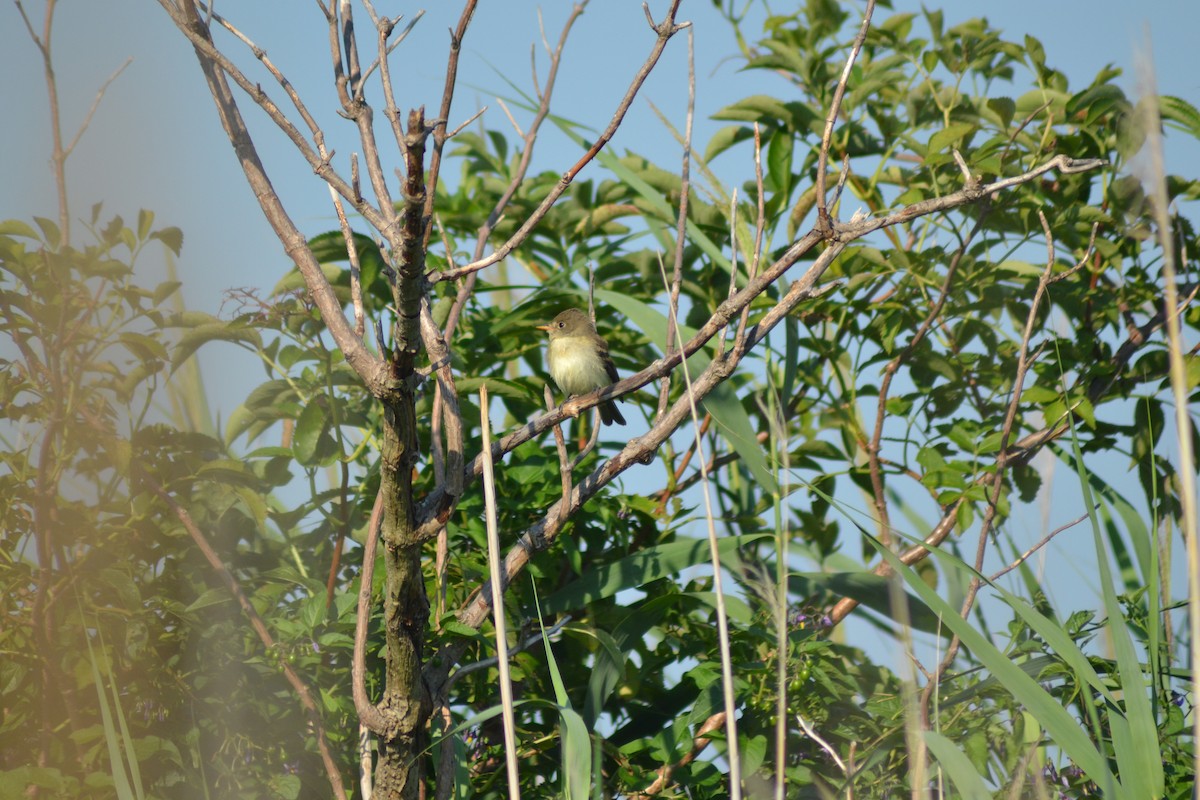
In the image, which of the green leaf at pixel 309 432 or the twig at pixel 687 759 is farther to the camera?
the green leaf at pixel 309 432

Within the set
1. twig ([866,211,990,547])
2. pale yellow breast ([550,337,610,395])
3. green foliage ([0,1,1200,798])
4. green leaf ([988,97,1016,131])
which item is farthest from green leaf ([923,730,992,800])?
pale yellow breast ([550,337,610,395])

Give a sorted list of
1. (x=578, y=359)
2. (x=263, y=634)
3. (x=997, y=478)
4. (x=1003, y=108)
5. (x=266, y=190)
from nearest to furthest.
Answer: (x=266, y=190) → (x=263, y=634) → (x=997, y=478) → (x=1003, y=108) → (x=578, y=359)

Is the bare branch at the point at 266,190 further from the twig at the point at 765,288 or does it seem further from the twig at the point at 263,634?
the twig at the point at 263,634

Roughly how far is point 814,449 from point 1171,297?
59.1 inches

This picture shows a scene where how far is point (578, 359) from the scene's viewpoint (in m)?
3.74

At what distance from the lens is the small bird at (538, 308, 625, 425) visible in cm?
335

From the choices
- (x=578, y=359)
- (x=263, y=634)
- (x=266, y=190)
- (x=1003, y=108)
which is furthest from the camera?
(x=578, y=359)

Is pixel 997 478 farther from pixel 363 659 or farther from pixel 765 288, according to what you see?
pixel 363 659

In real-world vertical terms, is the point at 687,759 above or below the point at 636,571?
below

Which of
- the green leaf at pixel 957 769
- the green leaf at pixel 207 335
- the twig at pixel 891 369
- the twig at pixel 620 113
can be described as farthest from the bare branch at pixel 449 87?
the twig at pixel 891 369

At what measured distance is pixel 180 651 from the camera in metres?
2.15

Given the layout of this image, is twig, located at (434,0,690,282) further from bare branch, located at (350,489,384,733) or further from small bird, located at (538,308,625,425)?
small bird, located at (538,308,625,425)

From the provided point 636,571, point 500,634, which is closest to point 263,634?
point 500,634

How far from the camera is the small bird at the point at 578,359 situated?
3350 millimetres
